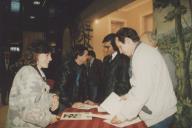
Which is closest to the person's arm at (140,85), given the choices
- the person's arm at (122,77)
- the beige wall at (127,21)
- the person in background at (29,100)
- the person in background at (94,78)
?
the person in background at (29,100)

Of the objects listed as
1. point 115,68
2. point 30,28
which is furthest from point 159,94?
point 30,28

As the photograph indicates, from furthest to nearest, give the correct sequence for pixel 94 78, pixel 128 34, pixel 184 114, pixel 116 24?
pixel 116 24 < pixel 184 114 < pixel 94 78 < pixel 128 34

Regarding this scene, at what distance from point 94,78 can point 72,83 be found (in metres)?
0.66

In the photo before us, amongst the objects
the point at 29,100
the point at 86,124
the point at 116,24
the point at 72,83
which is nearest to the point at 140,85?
the point at 86,124

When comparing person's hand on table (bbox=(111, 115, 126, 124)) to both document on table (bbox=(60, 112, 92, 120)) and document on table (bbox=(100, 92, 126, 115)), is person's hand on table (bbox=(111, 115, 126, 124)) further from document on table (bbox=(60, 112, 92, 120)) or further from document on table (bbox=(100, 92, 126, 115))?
document on table (bbox=(60, 112, 92, 120))

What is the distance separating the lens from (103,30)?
31.2ft

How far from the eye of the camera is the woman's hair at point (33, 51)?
2131 mm

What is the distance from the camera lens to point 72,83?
3.84 meters

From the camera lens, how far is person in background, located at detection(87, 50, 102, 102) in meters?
4.16

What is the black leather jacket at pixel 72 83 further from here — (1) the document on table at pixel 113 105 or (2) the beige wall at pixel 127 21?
(2) the beige wall at pixel 127 21

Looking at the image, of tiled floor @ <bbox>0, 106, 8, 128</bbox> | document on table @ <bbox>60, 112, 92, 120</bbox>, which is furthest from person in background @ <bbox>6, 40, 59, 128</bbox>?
tiled floor @ <bbox>0, 106, 8, 128</bbox>

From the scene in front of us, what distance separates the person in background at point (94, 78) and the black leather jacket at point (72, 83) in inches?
6.9

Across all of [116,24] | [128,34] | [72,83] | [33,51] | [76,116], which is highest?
[116,24]

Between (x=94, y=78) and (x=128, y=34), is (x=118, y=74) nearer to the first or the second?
(x=94, y=78)
